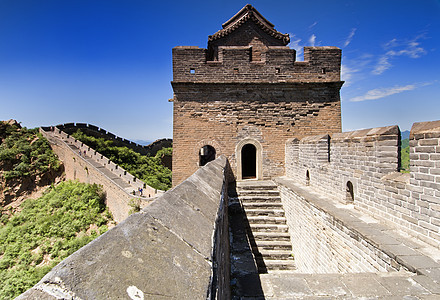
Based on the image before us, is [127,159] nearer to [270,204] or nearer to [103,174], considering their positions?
[103,174]

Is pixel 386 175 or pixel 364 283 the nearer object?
pixel 364 283

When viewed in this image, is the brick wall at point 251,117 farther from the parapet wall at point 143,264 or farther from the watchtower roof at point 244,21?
the parapet wall at point 143,264

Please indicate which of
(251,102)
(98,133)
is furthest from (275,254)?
(98,133)

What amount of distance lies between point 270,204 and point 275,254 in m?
1.92

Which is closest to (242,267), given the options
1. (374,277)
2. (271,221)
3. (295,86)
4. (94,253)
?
(374,277)

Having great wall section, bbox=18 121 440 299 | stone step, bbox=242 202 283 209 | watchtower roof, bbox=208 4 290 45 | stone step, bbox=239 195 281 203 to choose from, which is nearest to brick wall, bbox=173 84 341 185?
stone step, bbox=239 195 281 203

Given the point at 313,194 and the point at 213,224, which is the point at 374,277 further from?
the point at 313,194

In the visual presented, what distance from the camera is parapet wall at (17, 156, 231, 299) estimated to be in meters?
0.81

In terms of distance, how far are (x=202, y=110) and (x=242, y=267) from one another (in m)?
7.53

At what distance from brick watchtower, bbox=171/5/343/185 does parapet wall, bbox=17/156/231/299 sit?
9043 mm

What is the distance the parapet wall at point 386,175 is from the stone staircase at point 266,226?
1933 millimetres

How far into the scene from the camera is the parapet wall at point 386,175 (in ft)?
11.8

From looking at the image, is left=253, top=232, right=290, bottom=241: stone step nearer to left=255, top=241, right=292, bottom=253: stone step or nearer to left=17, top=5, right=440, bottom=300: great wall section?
left=17, top=5, right=440, bottom=300: great wall section

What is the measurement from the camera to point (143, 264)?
1.01m
